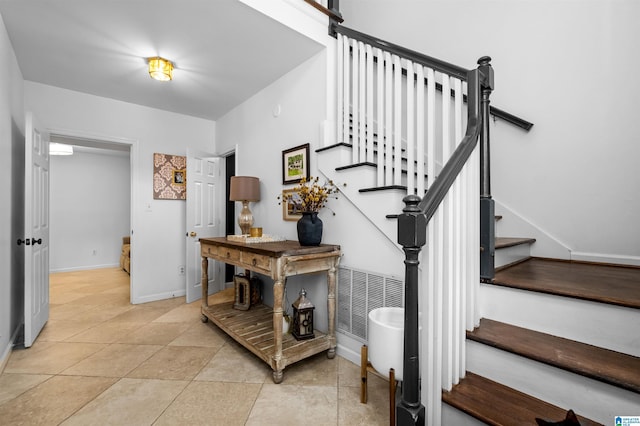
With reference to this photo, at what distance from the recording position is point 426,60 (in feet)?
5.80

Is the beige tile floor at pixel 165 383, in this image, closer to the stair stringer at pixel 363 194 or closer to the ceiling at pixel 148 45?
the stair stringer at pixel 363 194

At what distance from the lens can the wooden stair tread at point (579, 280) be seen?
49.4 inches

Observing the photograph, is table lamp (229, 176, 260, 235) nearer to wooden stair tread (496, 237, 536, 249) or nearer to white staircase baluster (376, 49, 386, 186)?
white staircase baluster (376, 49, 386, 186)

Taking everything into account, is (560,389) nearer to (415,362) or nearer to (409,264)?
(415,362)

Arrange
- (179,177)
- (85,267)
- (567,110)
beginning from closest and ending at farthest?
(567,110) < (179,177) < (85,267)

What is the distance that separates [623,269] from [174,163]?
183 inches

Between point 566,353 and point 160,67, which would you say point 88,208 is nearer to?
point 160,67

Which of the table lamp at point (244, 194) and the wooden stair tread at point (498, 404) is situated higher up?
the table lamp at point (244, 194)

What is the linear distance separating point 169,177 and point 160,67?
1.68 meters

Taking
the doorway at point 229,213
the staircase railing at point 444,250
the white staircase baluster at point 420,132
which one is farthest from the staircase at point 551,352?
the doorway at point 229,213

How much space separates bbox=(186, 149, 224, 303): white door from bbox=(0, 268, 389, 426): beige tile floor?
1.03 metres

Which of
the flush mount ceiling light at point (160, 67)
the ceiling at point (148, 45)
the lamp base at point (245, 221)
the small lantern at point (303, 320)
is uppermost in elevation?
the ceiling at point (148, 45)

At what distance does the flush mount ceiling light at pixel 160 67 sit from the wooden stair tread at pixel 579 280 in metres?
3.15

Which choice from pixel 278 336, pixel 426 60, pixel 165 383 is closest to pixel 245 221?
pixel 278 336
